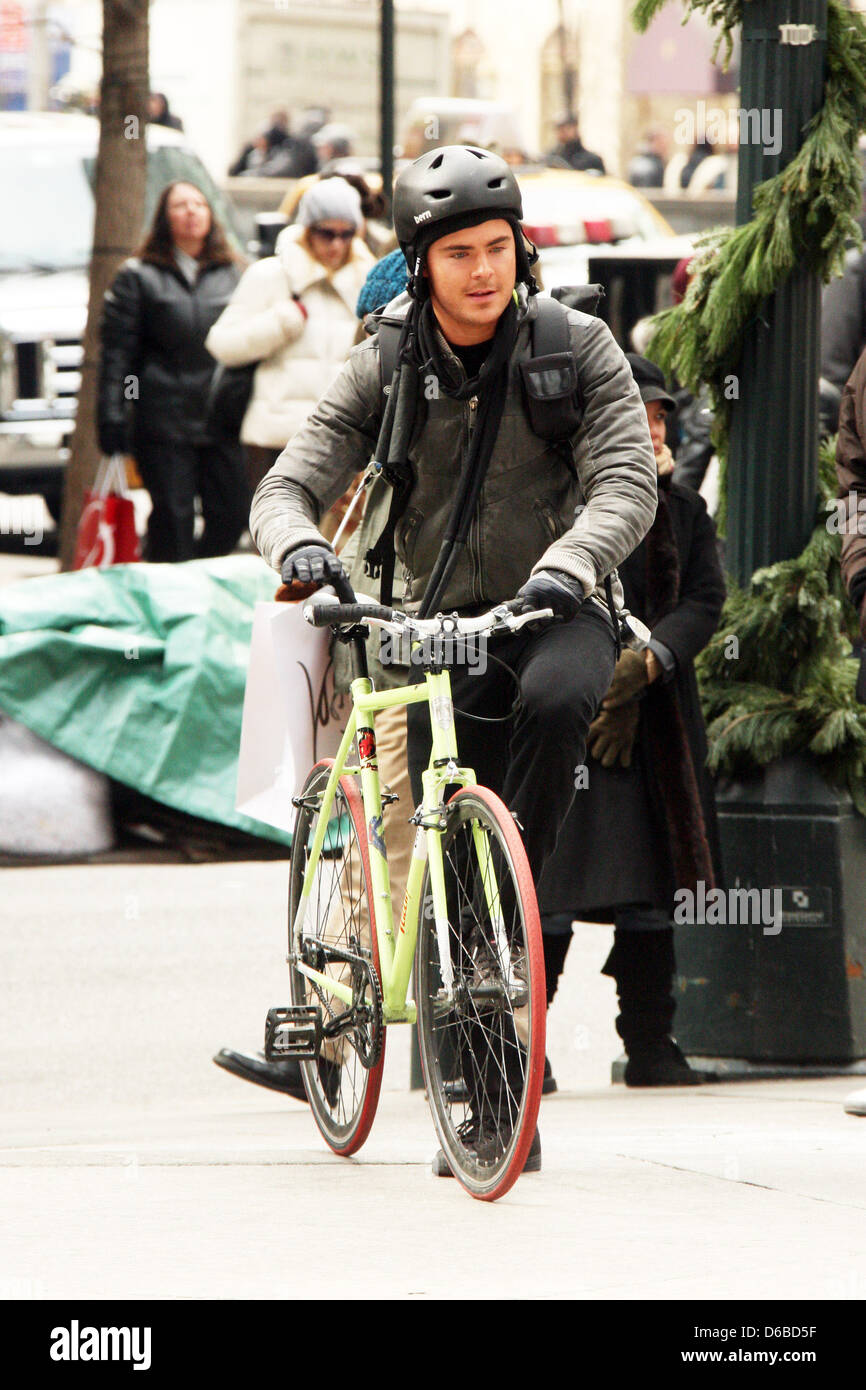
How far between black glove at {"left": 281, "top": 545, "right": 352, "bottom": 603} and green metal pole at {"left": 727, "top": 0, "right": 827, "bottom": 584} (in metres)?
2.21

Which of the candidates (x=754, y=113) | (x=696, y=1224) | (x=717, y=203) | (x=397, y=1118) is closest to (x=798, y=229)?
(x=754, y=113)

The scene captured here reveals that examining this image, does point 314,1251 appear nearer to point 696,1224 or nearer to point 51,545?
point 696,1224

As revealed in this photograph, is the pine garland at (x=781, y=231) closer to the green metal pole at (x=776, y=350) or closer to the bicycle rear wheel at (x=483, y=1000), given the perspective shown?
the green metal pole at (x=776, y=350)

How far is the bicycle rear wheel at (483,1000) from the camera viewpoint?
4.04 metres

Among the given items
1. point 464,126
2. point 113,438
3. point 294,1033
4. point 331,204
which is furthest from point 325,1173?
point 464,126

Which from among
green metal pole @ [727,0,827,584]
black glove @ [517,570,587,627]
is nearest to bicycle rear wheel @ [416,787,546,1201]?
black glove @ [517,570,587,627]

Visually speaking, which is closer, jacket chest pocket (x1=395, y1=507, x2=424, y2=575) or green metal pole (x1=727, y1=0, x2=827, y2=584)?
jacket chest pocket (x1=395, y1=507, x2=424, y2=575)

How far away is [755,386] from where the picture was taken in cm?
636

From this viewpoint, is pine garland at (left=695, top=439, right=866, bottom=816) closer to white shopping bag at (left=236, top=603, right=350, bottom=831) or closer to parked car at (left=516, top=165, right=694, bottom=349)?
white shopping bag at (left=236, top=603, right=350, bottom=831)

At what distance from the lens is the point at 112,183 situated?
12.6 metres

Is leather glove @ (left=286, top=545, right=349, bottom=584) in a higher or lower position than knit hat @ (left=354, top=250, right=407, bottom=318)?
lower

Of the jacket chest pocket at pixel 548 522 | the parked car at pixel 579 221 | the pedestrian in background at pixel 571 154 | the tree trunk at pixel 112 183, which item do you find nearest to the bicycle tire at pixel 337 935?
the jacket chest pocket at pixel 548 522

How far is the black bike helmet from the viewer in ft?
14.7

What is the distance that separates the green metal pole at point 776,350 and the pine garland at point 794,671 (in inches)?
4.2
